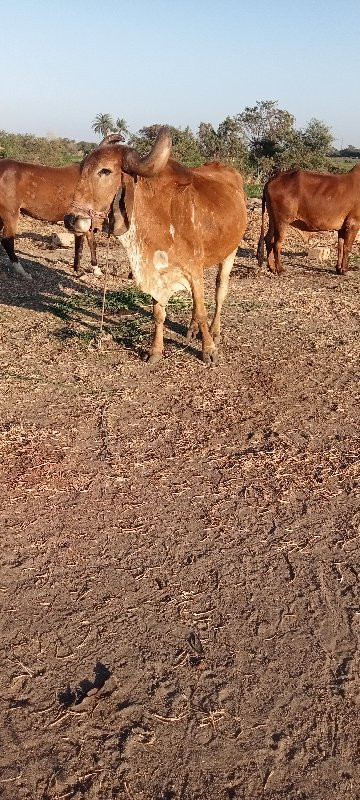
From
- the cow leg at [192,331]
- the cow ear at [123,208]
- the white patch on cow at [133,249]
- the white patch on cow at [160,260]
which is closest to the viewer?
the cow ear at [123,208]

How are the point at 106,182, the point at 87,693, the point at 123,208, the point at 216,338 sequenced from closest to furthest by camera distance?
1. the point at 87,693
2. the point at 106,182
3. the point at 123,208
4. the point at 216,338

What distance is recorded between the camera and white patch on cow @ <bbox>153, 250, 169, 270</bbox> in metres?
6.59

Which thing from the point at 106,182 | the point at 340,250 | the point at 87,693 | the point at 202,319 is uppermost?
the point at 106,182

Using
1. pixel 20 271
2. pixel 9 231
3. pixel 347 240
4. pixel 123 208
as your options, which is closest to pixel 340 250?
pixel 347 240

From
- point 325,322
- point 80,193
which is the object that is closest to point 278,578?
point 80,193

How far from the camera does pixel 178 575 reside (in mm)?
3945

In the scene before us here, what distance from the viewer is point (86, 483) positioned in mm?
4898

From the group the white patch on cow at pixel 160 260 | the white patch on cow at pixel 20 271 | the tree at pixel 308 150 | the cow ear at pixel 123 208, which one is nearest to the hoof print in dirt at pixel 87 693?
the cow ear at pixel 123 208

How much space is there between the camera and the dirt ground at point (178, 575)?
2.82 m

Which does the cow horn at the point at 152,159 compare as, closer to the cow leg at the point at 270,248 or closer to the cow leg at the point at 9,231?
the cow leg at the point at 9,231

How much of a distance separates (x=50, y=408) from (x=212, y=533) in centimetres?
248

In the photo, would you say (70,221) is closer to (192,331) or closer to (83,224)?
(83,224)

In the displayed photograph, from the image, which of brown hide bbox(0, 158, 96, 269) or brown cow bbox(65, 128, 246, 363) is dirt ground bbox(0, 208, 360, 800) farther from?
brown hide bbox(0, 158, 96, 269)

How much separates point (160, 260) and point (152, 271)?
140 millimetres
